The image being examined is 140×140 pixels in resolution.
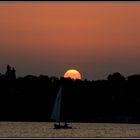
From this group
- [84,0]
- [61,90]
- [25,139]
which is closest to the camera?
[25,139]

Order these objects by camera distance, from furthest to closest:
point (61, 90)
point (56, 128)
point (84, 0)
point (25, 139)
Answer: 1. point (56, 128)
2. point (61, 90)
3. point (84, 0)
4. point (25, 139)

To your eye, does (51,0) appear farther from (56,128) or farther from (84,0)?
(56,128)

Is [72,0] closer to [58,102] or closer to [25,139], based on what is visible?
[25,139]

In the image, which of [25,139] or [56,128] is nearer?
[25,139]

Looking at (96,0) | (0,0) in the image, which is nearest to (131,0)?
(96,0)

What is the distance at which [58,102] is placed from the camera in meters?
109

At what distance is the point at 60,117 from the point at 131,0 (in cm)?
6593

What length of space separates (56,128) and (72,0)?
68.8 m

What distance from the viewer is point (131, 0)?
151ft

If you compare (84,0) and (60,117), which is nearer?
(84,0)

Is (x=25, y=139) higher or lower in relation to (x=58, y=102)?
lower

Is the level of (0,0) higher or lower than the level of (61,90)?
lower

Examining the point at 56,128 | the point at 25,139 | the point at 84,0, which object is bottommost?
the point at 25,139

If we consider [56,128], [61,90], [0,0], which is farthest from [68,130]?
[0,0]
